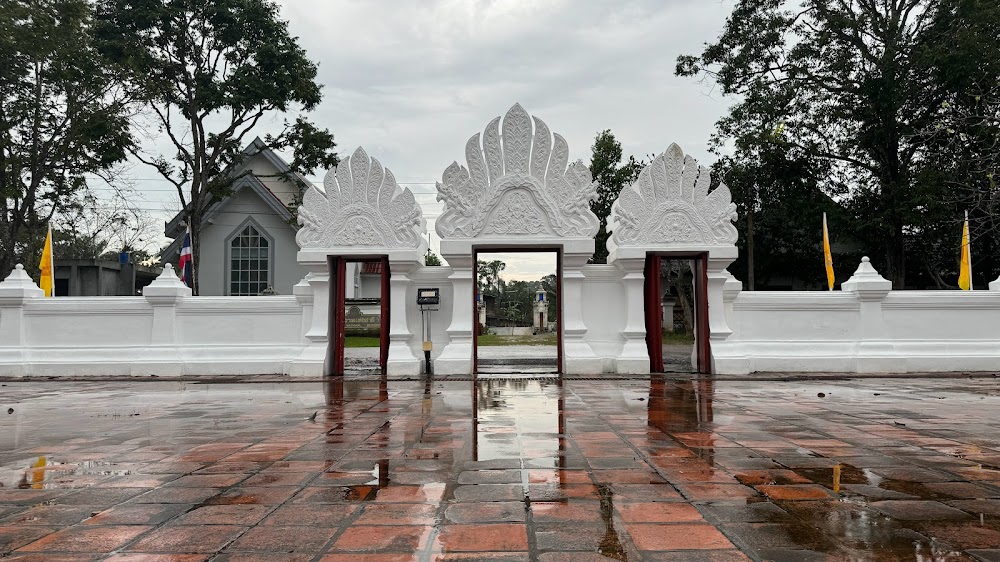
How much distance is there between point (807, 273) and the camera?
25.3m

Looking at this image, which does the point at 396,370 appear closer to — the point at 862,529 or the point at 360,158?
the point at 360,158

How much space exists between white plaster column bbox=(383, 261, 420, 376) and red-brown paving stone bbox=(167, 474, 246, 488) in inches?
266

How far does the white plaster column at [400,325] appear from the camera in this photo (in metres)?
10.9

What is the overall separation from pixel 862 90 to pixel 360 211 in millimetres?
15451

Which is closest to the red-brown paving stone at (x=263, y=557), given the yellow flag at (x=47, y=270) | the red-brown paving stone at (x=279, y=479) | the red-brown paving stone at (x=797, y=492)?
the red-brown paving stone at (x=279, y=479)

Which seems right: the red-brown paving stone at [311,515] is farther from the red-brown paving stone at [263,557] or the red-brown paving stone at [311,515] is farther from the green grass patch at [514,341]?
the green grass patch at [514,341]

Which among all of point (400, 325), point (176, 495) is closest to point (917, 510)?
point (176, 495)

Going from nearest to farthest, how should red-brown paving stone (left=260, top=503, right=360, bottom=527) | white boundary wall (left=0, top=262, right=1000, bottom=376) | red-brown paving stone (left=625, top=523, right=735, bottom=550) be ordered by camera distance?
red-brown paving stone (left=625, top=523, right=735, bottom=550) → red-brown paving stone (left=260, top=503, right=360, bottom=527) → white boundary wall (left=0, top=262, right=1000, bottom=376)

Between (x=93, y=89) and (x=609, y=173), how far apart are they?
15.2m

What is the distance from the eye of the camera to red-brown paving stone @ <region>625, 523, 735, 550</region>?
2797mm

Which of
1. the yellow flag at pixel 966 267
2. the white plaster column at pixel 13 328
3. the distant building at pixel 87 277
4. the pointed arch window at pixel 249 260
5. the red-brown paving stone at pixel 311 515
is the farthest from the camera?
the distant building at pixel 87 277

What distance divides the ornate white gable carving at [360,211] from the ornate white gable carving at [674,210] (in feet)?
11.3

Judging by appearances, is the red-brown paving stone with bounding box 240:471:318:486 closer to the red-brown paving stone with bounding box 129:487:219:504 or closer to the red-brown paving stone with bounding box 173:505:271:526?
the red-brown paving stone with bounding box 129:487:219:504

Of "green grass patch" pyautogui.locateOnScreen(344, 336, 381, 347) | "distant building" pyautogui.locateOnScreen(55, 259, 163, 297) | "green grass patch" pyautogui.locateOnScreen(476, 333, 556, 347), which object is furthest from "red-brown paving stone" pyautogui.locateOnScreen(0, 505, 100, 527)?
"distant building" pyautogui.locateOnScreen(55, 259, 163, 297)
